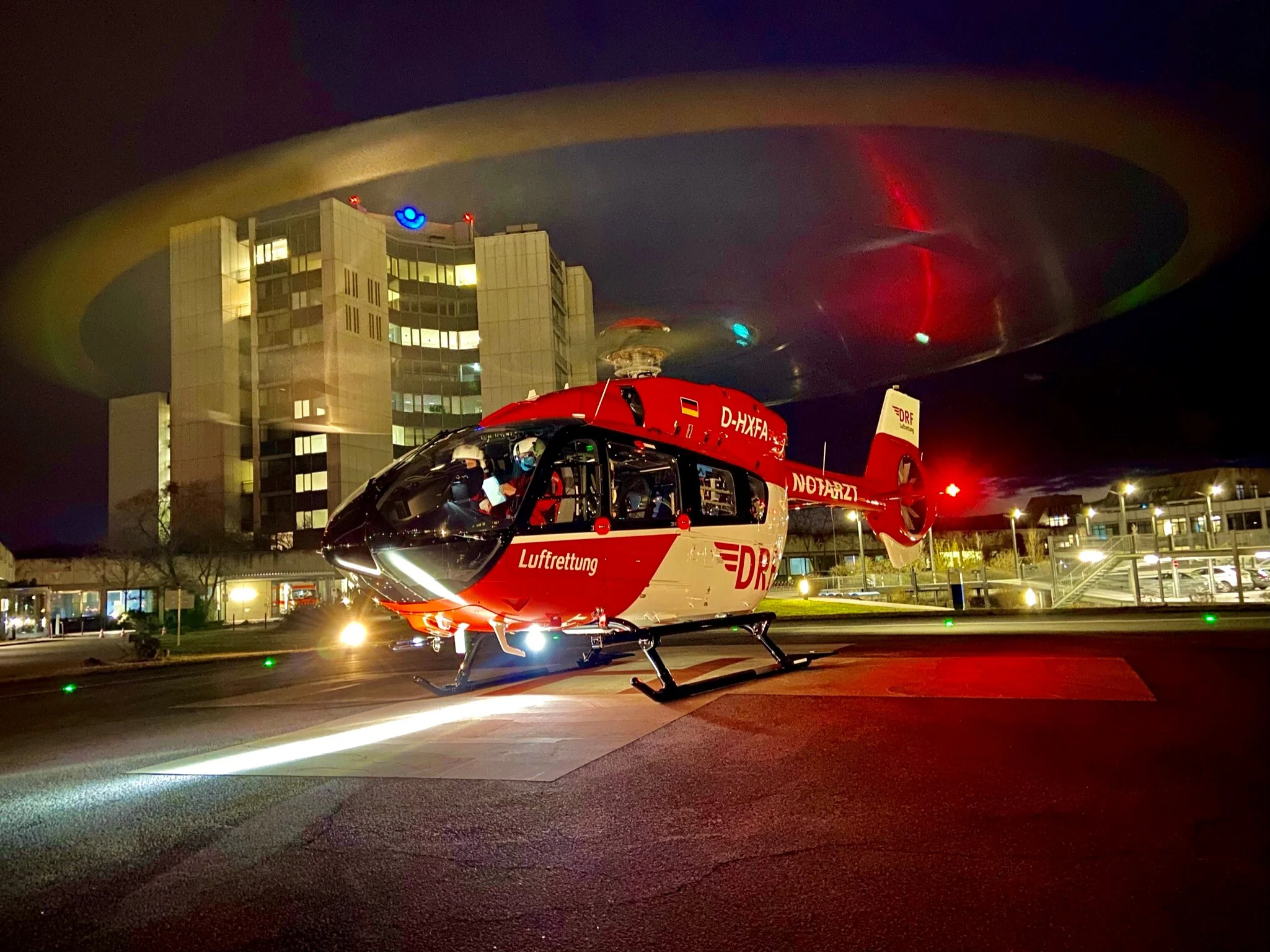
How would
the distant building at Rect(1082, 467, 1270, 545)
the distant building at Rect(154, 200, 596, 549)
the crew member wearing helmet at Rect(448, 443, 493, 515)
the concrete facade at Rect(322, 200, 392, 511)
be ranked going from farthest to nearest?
the distant building at Rect(154, 200, 596, 549), the concrete facade at Rect(322, 200, 392, 511), the distant building at Rect(1082, 467, 1270, 545), the crew member wearing helmet at Rect(448, 443, 493, 515)

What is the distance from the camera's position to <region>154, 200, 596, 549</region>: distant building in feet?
249

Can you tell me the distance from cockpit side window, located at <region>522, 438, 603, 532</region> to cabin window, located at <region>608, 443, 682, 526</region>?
21 cm

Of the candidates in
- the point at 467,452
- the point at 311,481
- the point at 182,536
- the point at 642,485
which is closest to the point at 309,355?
the point at 311,481

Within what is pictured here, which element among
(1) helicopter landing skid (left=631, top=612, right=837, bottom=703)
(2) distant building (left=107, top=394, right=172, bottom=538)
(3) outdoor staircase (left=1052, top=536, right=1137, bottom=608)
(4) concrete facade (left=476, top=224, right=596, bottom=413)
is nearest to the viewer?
(1) helicopter landing skid (left=631, top=612, right=837, bottom=703)

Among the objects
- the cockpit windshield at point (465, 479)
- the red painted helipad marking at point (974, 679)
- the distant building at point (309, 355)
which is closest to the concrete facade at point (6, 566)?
the distant building at point (309, 355)

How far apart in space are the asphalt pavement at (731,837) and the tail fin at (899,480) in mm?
6964

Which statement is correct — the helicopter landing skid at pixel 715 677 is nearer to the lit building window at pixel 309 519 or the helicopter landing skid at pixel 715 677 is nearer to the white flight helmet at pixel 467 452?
the white flight helmet at pixel 467 452

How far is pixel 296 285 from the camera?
7844 cm

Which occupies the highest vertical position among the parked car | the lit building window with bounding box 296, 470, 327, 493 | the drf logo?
the lit building window with bounding box 296, 470, 327, 493

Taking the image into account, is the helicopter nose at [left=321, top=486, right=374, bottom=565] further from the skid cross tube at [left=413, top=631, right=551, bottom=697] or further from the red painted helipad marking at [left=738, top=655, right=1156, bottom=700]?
the red painted helipad marking at [left=738, top=655, right=1156, bottom=700]

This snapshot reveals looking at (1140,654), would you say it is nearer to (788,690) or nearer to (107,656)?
(788,690)

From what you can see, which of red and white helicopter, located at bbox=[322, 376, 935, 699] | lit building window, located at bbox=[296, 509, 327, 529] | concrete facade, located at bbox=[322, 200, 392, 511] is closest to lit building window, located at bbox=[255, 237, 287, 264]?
concrete facade, located at bbox=[322, 200, 392, 511]

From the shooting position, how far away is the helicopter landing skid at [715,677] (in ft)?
31.8

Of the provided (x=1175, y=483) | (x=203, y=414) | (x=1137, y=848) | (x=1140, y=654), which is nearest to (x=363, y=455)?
(x=203, y=414)
